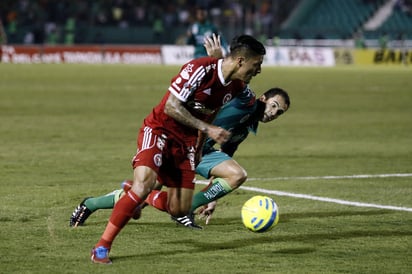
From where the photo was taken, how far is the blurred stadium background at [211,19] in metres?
51.5

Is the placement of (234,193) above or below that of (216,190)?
below

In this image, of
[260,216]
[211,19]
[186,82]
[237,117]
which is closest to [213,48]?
[237,117]

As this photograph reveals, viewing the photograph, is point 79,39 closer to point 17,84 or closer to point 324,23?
point 324,23

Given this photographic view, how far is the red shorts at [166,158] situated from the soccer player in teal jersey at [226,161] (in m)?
0.59

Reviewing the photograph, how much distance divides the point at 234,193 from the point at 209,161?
2.61 meters

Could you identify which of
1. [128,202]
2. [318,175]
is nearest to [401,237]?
[128,202]

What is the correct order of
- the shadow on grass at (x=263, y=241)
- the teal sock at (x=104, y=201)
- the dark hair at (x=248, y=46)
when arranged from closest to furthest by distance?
the dark hair at (x=248, y=46) → the shadow on grass at (x=263, y=241) → the teal sock at (x=104, y=201)

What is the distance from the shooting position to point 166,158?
778cm

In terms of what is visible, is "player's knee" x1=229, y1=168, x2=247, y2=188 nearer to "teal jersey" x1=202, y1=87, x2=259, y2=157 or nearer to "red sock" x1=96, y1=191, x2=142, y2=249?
"teal jersey" x1=202, y1=87, x2=259, y2=157

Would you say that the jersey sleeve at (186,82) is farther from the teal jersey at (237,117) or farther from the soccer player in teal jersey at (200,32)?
the soccer player in teal jersey at (200,32)

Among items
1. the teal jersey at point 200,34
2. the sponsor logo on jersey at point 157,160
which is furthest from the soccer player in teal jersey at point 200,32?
the sponsor logo on jersey at point 157,160

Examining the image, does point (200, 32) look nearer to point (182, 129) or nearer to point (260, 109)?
point (260, 109)

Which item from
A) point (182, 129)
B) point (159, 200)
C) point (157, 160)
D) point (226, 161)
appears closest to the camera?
point (157, 160)

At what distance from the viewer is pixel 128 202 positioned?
23.8 feet
